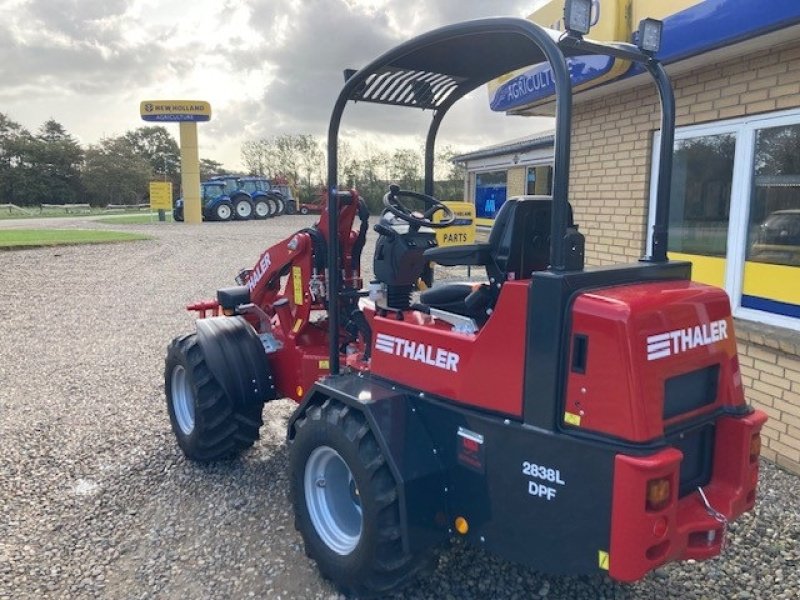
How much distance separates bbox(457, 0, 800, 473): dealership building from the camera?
4.25m

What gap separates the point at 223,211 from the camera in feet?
100

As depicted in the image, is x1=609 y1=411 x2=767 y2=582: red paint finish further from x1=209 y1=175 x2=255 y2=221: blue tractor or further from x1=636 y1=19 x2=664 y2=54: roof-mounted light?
x1=209 y1=175 x2=255 y2=221: blue tractor

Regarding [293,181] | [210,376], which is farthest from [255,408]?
[293,181]

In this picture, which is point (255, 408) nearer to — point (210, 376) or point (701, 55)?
point (210, 376)

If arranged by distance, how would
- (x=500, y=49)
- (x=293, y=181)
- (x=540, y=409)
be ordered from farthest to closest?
(x=293, y=181)
(x=500, y=49)
(x=540, y=409)

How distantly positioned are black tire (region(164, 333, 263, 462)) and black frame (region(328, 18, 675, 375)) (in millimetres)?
1134

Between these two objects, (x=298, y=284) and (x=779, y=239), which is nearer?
(x=298, y=284)

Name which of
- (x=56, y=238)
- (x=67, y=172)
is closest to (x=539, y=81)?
(x=56, y=238)

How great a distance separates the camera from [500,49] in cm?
300

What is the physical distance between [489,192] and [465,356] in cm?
1548

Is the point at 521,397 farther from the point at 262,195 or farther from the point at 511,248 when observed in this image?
the point at 262,195

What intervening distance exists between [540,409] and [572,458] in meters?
0.20

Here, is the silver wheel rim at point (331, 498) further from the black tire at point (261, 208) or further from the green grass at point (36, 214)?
the green grass at point (36, 214)

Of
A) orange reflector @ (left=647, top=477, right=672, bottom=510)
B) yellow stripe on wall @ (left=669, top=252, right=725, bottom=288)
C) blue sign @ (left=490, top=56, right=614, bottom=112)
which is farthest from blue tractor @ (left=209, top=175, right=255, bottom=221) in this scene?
orange reflector @ (left=647, top=477, right=672, bottom=510)
